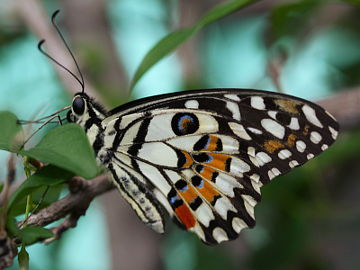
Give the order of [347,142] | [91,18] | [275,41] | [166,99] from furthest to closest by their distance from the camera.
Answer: [91,18] → [347,142] → [275,41] → [166,99]

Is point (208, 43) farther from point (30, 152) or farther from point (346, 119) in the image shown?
point (30, 152)

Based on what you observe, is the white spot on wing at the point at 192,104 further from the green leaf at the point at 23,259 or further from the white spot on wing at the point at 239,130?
the green leaf at the point at 23,259

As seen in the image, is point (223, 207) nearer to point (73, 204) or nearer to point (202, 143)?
point (202, 143)

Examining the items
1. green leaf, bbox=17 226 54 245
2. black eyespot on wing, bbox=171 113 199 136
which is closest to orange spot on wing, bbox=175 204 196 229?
black eyespot on wing, bbox=171 113 199 136

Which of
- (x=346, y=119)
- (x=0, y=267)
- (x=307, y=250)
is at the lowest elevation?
(x=307, y=250)

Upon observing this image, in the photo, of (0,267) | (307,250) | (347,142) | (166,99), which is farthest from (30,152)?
(307,250)

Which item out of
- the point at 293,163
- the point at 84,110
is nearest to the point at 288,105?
the point at 293,163

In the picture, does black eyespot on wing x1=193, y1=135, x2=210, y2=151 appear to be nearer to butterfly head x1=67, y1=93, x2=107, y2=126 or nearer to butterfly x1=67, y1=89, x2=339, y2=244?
butterfly x1=67, y1=89, x2=339, y2=244

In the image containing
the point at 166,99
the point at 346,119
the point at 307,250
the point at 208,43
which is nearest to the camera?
the point at 166,99
